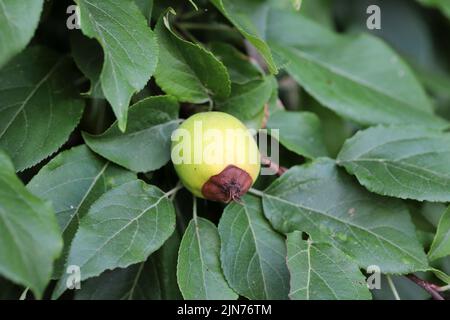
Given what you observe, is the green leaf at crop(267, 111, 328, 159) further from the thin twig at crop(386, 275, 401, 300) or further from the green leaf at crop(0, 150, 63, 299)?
the green leaf at crop(0, 150, 63, 299)

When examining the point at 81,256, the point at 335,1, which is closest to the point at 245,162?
the point at 81,256

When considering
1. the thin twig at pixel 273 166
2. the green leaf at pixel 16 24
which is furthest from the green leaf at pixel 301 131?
the green leaf at pixel 16 24

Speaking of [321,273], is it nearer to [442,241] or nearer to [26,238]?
[442,241]

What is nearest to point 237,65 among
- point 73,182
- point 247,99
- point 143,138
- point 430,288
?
point 247,99

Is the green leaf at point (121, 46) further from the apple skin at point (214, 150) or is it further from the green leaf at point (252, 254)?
the green leaf at point (252, 254)

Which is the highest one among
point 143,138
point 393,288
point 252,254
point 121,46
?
point 121,46

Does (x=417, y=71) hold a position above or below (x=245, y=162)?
below

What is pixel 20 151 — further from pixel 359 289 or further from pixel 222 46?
pixel 359 289
